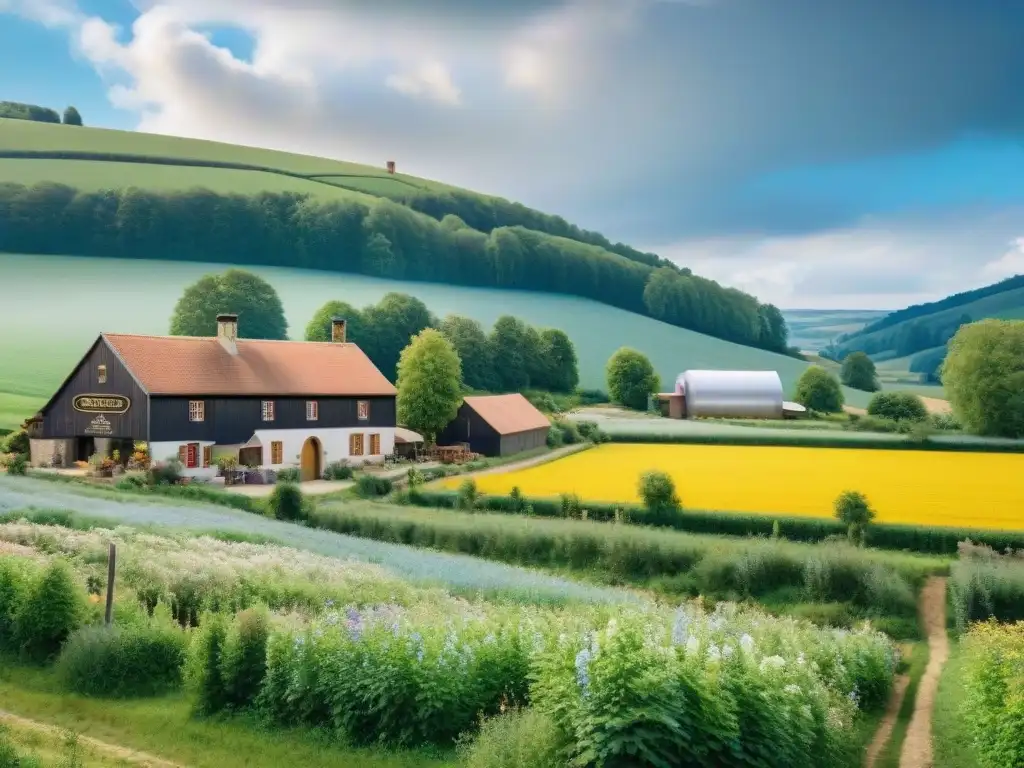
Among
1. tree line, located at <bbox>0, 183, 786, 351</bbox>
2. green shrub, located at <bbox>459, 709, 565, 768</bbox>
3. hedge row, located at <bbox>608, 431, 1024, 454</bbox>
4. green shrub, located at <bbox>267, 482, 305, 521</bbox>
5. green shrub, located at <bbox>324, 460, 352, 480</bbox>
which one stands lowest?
green shrub, located at <bbox>459, 709, 565, 768</bbox>

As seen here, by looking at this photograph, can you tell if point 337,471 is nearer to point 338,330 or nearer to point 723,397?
point 338,330

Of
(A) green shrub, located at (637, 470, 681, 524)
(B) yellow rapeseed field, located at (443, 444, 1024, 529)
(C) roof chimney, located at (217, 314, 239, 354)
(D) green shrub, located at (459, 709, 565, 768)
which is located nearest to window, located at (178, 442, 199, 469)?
(C) roof chimney, located at (217, 314, 239, 354)

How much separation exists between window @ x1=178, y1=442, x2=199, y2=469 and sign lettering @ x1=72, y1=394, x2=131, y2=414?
2.30 metres

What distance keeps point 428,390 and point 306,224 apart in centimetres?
1016

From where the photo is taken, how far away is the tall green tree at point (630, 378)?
37.4 meters

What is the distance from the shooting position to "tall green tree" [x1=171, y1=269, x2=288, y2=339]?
3535 cm

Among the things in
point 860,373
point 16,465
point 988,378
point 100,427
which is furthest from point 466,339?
point 988,378

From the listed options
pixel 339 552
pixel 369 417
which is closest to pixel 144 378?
pixel 369 417

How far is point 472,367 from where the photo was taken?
39031mm

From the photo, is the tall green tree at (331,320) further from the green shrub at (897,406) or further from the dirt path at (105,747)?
the dirt path at (105,747)

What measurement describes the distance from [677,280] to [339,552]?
89.4ft

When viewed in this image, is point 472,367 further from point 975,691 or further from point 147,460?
point 975,691

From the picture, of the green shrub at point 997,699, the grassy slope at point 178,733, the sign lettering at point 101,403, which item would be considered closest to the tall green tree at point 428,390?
the sign lettering at point 101,403

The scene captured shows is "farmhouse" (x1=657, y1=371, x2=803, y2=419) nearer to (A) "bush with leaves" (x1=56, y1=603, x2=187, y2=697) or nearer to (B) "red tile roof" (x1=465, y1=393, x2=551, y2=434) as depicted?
(B) "red tile roof" (x1=465, y1=393, x2=551, y2=434)
